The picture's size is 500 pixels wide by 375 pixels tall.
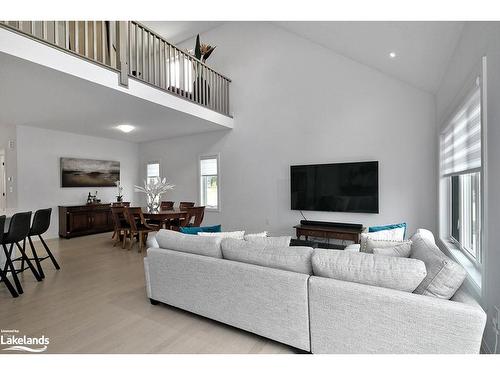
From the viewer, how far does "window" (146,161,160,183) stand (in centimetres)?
774

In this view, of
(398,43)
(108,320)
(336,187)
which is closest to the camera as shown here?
(108,320)

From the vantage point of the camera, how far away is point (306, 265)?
1.93 m

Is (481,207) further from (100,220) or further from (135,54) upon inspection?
(100,220)

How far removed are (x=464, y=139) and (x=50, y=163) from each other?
773cm

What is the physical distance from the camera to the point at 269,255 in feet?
6.77

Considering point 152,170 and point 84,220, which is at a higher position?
point 152,170

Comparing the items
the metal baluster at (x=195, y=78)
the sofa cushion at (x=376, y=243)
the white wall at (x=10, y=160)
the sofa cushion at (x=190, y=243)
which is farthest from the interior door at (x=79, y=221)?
the sofa cushion at (x=376, y=243)

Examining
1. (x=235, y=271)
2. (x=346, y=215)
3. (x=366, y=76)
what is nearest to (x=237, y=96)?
(x=366, y=76)

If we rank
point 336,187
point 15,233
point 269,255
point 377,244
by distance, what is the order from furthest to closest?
1. point 336,187
2. point 15,233
3. point 377,244
4. point 269,255

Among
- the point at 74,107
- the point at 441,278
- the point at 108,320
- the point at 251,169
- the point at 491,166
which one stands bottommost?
the point at 108,320

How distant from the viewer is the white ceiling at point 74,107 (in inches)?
129

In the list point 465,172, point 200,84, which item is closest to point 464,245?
point 465,172

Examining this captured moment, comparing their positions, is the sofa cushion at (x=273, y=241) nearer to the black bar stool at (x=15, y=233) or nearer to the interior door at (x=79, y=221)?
the black bar stool at (x=15, y=233)
